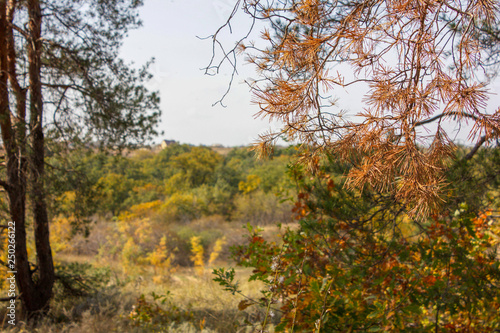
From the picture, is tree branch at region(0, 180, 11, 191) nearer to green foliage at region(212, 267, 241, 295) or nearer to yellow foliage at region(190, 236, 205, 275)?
green foliage at region(212, 267, 241, 295)

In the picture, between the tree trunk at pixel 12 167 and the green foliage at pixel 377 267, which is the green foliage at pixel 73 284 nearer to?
the tree trunk at pixel 12 167

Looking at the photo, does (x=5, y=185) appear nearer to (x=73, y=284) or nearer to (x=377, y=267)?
(x=73, y=284)

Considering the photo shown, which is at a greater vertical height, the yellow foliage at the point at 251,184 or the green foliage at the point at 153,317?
the yellow foliage at the point at 251,184

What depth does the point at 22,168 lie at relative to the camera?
3.97m

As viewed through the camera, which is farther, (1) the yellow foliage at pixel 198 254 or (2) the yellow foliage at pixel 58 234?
(1) the yellow foliage at pixel 198 254

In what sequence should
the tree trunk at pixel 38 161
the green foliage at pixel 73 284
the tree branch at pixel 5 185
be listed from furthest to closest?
the green foliage at pixel 73 284
the tree trunk at pixel 38 161
the tree branch at pixel 5 185

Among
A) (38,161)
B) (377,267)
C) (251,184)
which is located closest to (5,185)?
(38,161)

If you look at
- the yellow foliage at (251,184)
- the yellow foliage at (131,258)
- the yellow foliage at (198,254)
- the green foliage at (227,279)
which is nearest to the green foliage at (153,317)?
the green foliage at (227,279)

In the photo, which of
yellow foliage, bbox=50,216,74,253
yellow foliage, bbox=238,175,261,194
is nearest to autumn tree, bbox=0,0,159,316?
yellow foliage, bbox=50,216,74,253

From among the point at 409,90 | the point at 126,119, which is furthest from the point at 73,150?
the point at 409,90

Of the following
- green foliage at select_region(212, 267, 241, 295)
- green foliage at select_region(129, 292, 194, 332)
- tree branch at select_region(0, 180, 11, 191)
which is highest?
tree branch at select_region(0, 180, 11, 191)

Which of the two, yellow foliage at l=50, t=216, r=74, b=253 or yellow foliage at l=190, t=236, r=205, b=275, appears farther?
yellow foliage at l=190, t=236, r=205, b=275

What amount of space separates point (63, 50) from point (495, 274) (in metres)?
5.37

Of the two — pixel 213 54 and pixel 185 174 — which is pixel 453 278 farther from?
pixel 185 174
